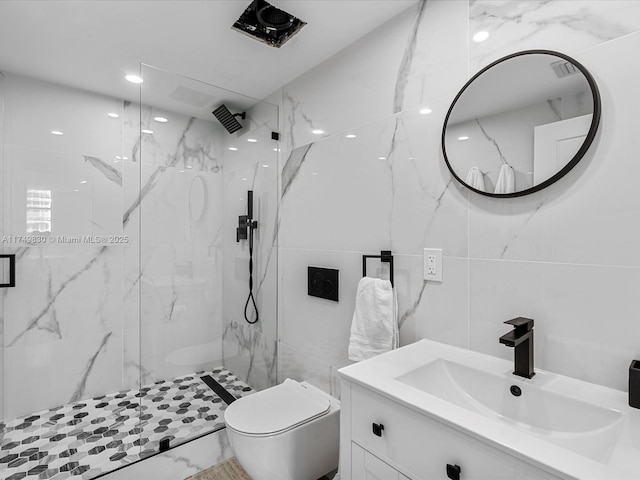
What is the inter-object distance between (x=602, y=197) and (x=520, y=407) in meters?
0.70

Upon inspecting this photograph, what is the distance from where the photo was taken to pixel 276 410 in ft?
5.72

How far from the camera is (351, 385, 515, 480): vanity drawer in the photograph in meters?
0.80

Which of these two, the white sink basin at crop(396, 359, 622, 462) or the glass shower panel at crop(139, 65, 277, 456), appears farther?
the glass shower panel at crop(139, 65, 277, 456)

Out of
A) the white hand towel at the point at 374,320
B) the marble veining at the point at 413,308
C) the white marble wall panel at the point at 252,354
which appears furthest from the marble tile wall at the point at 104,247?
the marble veining at the point at 413,308

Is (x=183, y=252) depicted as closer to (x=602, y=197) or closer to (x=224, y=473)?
(x=224, y=473)

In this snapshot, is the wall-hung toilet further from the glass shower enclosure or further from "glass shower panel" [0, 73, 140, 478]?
"glass shower panel" [0, 73, 140, 478]

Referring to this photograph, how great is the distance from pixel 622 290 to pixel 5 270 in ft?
10.5

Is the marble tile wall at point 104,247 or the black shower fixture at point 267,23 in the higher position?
the black shower fixture at point 267,23

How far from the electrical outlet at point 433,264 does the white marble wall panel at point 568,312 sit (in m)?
0.15

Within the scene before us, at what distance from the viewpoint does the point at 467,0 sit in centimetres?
136

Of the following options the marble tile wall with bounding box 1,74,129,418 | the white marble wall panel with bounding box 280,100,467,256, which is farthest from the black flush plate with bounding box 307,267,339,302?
the marble tile wall with bounding box 1,74,129,418

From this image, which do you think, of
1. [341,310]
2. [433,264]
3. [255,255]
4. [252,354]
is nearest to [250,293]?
[255,255]

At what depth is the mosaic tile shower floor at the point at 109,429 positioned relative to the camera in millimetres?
1804

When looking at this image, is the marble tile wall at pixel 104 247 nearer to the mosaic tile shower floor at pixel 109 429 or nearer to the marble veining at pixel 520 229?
the mosaic tile shower floor at pixel 109 429
